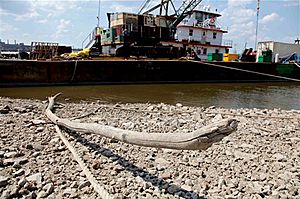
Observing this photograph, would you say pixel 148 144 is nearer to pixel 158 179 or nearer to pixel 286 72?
pixel 158 179

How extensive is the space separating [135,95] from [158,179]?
10.0 meters

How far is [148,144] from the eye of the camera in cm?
281

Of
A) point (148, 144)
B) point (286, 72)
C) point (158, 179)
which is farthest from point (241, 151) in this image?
point (286, 72)

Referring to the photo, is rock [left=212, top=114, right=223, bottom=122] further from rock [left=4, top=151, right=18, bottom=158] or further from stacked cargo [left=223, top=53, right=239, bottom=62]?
stacked cargo [left=223, top=53, right=239, bottom=62]

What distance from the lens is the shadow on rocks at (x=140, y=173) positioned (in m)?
3.01

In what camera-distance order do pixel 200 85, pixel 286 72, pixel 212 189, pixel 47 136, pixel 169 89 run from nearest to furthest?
pixel 212 189, pixel 47 136, pixel 169 89, pixel 200 85, pixel 286 72

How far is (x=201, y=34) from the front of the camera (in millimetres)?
26484

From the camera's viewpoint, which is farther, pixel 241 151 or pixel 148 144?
pixel 241 151

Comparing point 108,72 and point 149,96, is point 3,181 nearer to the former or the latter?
point 149,96

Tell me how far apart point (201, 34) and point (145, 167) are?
24774 mm

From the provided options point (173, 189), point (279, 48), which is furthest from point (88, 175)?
point (279, 48)

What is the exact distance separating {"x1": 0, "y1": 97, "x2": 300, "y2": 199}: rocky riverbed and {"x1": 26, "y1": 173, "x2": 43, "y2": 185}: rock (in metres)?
0.01

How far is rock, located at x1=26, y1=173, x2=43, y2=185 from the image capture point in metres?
3.12

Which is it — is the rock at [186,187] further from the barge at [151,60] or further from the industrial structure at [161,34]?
the industrial structure at [161,34]
